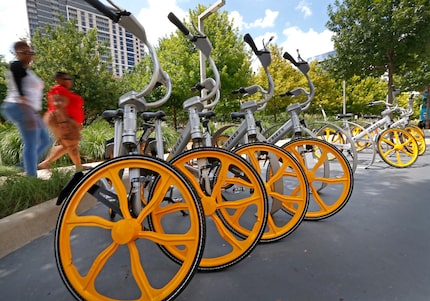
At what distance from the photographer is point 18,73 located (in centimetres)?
291

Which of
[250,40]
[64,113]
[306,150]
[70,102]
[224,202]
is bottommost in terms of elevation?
[224,202]

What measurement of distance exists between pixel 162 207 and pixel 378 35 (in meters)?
7.90

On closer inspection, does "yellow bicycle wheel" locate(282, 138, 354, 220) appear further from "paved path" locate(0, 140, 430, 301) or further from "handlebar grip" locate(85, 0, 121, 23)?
"handlebar grip" locate(85, 0, 121, 23)

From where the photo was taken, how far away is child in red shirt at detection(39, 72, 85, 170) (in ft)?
11.7

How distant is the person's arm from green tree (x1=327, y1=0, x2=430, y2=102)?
7.91 m

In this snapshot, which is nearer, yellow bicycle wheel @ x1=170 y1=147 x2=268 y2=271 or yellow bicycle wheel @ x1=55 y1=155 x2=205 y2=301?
yellow bicycle wheel @ x1=55 y1=155 x2=205 y2=301

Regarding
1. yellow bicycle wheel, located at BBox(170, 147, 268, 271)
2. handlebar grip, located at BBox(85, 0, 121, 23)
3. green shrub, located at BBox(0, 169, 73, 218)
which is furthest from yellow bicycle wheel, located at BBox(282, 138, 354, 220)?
green shrub, located at BBox(0, 169, 73, 218)

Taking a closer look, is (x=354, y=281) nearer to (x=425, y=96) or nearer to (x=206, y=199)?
(x=206, y=199)

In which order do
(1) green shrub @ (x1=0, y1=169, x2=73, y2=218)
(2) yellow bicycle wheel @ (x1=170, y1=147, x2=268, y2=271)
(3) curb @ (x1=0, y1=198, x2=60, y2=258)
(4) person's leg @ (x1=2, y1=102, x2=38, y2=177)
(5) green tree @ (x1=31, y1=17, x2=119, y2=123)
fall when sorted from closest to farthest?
(2) yellow bicycle wheel @ (x1=170, y1=147, x2=268, y2=271), (3) curb @ (x1=0, y1=198, x2=60, y2=258), (1) green shrub @ (x1=0, y1=169, x2=73, y2=218), (4) person's leg @ (x1=2, y1=102, x2=38, y2=177), (5) green tree @ (x1=31, y1=17, x2=119, y2=123)

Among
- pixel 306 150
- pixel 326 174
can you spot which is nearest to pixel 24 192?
pixel 306 150

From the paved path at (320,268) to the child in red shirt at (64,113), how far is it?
1.90 meters

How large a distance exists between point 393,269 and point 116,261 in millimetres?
1766

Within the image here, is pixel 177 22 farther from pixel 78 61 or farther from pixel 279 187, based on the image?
pixel 78 61

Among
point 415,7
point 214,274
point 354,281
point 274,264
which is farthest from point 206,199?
point 415,7
